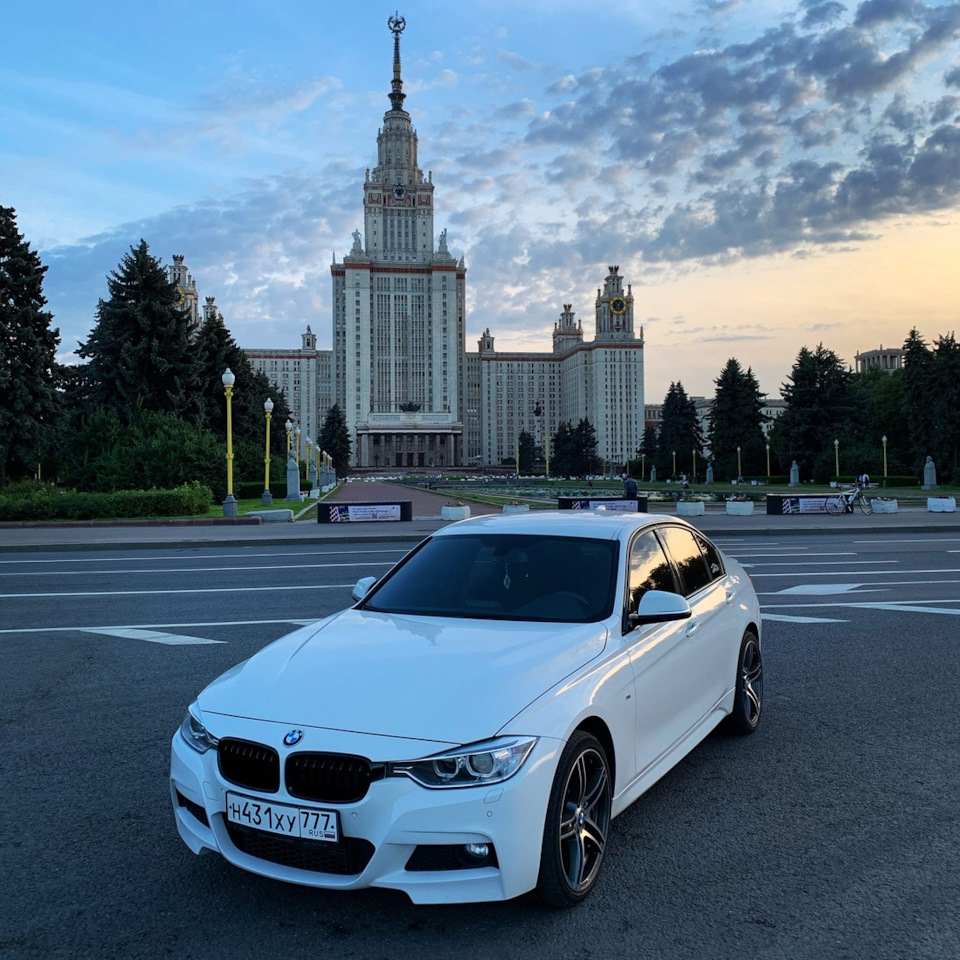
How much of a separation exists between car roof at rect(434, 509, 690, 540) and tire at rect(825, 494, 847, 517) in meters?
30.5

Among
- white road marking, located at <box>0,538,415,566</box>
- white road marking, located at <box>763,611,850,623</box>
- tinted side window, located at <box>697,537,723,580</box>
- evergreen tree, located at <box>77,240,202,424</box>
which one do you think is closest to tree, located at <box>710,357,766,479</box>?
evergreen tree, located at <box>77,240,202,424</box>

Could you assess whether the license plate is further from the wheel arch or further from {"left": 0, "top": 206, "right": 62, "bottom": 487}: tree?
{"left": 0, "top": 206, "right": 62, "bottom": 487}: tree

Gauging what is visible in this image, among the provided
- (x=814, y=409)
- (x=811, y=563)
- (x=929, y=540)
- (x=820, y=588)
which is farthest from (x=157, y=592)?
(x=814, y=409)

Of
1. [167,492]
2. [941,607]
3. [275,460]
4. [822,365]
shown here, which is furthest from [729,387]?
[941,607]

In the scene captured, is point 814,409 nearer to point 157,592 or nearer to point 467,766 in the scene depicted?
point 157,592

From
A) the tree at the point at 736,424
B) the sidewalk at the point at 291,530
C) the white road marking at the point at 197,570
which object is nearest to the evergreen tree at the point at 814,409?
the tree at the point at 736,424

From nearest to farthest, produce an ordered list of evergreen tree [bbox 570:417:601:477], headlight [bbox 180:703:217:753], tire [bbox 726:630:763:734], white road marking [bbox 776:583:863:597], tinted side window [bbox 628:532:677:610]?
headlight [bbox 180:703:217:753] → tinted side window [bbox 628:532:677:610] → tire [bbox 726:630:763:734] → white road marking [bbox 776:583:863:597] → evergreen tree [bbox 570:417:601:477]

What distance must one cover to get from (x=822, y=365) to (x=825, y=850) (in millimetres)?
85455

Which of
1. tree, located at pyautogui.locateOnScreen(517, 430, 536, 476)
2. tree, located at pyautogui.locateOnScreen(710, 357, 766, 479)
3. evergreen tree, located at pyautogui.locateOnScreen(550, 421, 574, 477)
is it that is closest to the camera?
tree, located at pyautogui.locateOnScreen(710, 357, 766, 479)

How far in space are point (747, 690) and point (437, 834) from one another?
3.24 metres

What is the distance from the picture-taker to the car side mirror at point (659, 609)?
4.11m

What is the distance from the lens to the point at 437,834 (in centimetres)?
295

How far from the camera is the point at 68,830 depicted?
162 inches

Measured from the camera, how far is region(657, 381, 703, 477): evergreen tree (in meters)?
104
